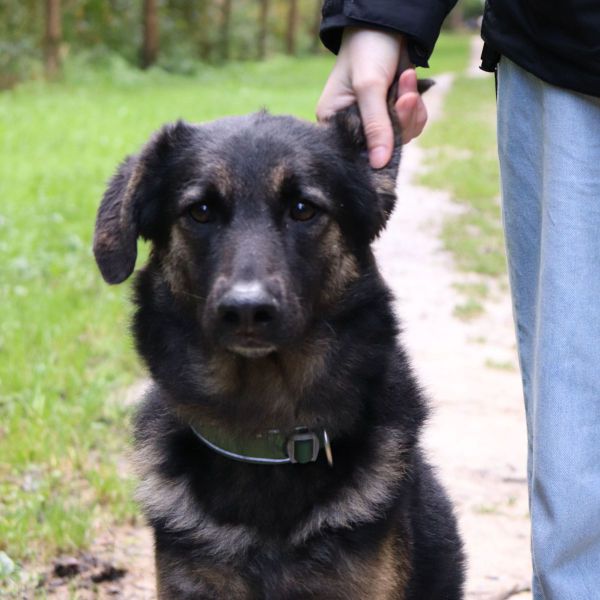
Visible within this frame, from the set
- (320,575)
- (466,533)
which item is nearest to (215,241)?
(320,575)

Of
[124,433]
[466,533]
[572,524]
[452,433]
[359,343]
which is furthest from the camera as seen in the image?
[452,433]

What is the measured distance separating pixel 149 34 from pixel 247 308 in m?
28.0

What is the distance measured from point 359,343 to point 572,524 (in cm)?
95

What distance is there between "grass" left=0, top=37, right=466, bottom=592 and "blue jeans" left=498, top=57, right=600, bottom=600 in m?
2.02

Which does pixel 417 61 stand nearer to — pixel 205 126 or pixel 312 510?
pixel 205 126

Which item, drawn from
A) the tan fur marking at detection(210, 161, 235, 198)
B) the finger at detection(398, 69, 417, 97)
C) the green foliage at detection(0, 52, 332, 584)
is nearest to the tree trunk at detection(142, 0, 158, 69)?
the green foliage at detection(0, 52, 332, 584)

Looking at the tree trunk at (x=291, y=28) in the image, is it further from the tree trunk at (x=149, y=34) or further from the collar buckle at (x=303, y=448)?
the collar buckle at (x=303, y=448)

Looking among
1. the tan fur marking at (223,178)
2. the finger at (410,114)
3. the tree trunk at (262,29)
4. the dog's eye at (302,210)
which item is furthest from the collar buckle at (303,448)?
the tree trunk at (262,29)

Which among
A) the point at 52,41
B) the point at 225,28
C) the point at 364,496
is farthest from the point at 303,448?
the point at 225,28

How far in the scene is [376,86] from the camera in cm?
271

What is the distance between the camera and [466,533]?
4180mm

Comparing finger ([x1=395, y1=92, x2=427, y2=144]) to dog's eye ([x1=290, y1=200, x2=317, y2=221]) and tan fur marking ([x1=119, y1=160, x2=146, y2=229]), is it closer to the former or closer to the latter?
dog's eye ([x1=290, y1=200, x2=317, y2=221])

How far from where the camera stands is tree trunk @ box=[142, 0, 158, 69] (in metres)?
28.9

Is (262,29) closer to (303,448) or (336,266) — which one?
(336,266)
